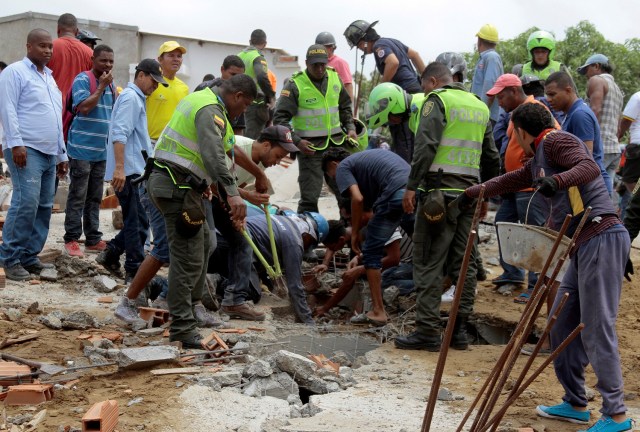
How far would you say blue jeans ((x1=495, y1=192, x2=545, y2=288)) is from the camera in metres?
7.75

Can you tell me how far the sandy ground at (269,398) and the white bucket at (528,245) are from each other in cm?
91

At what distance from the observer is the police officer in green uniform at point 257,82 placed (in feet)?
34.6

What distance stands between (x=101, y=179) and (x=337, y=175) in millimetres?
2427

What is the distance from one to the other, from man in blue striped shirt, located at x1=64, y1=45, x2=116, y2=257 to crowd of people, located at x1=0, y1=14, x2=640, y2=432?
0.02 m

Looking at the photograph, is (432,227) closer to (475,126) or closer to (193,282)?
(475,126)

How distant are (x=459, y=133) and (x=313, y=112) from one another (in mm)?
2682

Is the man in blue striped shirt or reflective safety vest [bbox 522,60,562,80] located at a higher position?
reflective safety vest [bbox 522,60,562,80]

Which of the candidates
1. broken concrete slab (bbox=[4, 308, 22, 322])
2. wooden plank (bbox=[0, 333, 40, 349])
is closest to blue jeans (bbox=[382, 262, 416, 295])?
broken concrete slab (bbox=[4, 308, 22, 322])

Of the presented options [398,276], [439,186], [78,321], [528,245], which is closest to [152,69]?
[78,321]

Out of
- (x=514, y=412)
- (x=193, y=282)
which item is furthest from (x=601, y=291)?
(x=193, y=282)

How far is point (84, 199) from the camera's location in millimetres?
8438

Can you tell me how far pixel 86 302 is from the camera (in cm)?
721

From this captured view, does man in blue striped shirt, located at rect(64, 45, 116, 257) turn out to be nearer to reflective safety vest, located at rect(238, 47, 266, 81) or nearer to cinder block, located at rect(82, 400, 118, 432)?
reflective safety vest, located at rect(238, 47, 266, 81)

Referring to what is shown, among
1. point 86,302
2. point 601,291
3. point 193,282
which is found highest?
point 601,291
